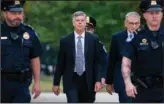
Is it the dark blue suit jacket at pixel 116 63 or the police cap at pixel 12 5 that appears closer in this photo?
the police cap at pixel 12 5

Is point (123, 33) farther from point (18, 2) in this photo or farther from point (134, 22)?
point (18, 2)

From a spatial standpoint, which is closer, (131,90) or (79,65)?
(131,90)

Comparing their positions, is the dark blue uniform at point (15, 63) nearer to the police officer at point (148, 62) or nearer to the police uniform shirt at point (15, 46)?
the police uniform shirt at point (15, 46)

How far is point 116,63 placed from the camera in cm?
1062

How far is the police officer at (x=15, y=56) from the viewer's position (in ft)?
29.7

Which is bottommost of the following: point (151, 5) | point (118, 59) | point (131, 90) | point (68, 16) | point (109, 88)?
point (109, 88)

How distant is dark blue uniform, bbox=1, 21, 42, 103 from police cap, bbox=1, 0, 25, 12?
0.21 m

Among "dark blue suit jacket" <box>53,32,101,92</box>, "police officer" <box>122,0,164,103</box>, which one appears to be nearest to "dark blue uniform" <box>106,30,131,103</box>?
"dark blue suit jacket" <box>53,32,101,92</box>

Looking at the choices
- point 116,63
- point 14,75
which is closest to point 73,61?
point 116,63

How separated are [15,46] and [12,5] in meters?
0.58

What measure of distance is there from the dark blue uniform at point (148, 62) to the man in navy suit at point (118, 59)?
6.14 feet

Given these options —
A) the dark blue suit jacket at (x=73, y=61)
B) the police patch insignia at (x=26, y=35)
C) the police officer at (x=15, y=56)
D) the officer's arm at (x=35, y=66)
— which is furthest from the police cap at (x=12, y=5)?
the dark blue suit jacket at (x=73, y=61)

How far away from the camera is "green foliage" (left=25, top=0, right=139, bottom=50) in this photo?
117 ft

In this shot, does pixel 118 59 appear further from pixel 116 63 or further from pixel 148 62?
pixel 148 62
